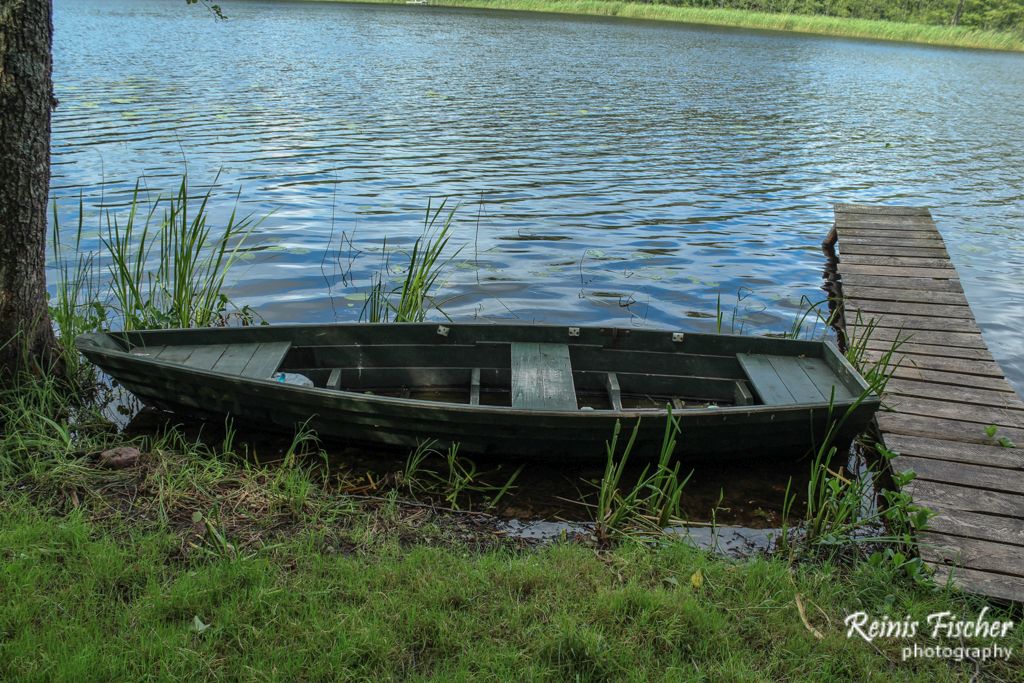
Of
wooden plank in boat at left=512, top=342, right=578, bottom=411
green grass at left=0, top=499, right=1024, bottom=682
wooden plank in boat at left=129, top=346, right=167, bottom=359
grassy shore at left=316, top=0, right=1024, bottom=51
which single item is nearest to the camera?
green grass at left=0, top=499, right=1024, bottom=682

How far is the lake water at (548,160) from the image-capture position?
9000 millimetres

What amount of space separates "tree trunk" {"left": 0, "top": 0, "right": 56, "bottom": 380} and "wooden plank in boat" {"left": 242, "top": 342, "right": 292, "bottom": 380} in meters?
1.34

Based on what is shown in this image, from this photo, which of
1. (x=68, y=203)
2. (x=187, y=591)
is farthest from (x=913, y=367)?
(x=68, y=203)

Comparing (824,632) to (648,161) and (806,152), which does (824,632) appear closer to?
(648,161)

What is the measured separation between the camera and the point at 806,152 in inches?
635

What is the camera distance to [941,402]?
18.5 feet

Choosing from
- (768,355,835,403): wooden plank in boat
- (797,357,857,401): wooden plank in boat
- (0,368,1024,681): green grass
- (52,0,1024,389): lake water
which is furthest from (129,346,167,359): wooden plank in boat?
(797,357,857,401): wooden plank in boat

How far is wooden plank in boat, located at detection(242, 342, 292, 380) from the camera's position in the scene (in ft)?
16.8

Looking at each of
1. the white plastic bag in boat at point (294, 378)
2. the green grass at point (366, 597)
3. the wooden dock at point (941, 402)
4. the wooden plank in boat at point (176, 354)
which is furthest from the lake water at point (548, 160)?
the green grass at point (366, 597)

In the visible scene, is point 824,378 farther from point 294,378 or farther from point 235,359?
point 235,359

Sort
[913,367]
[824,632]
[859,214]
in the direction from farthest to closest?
[859,214]
[913,367]
[824,632]

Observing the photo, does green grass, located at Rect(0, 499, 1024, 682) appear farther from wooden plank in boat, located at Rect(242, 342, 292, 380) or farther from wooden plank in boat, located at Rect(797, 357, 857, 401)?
wooden plank in boat, located at Rect(797, 357, 857, 401)

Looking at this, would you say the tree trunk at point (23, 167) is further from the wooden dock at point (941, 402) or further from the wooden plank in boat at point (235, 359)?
the wooden dock at point (941, 402)

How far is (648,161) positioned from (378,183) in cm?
534
